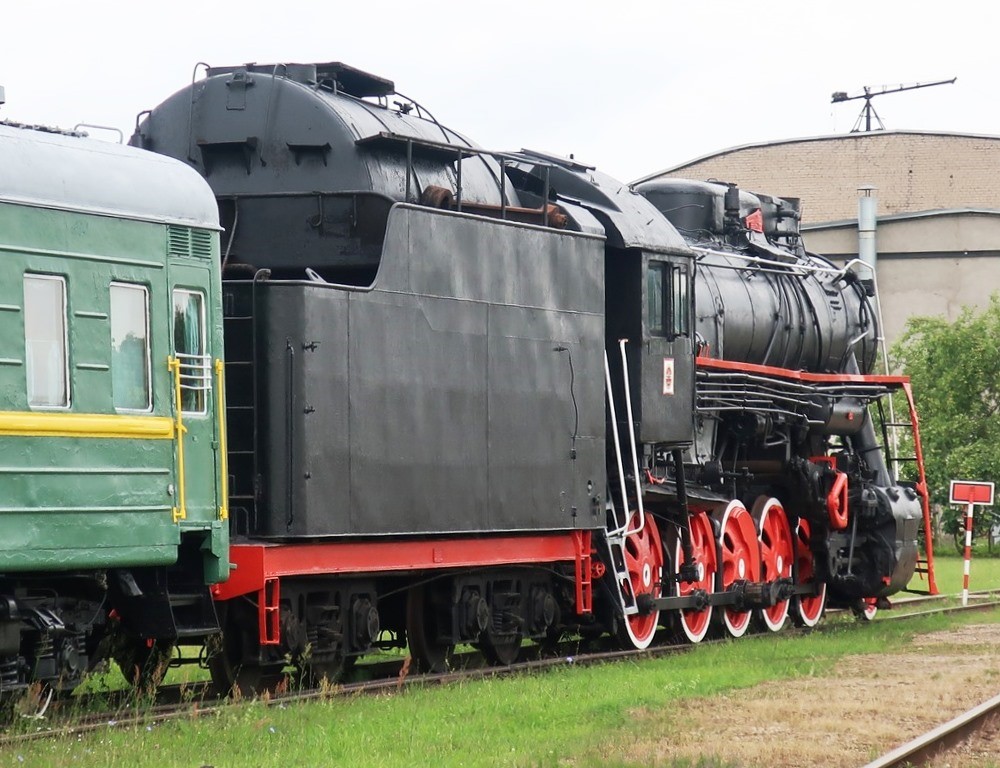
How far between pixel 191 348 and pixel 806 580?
950 cm

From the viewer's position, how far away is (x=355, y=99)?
11727 millimetres

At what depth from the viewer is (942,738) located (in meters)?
8.86

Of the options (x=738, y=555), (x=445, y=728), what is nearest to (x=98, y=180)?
(x=445, y=728)

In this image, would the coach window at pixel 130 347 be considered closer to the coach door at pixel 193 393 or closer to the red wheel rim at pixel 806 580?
the coach door at pixel 193 393

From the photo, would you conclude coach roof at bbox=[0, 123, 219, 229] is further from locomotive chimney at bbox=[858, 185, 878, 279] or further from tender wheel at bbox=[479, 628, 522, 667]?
locomotive chimney at bbox=[858, 185, 878, 279]

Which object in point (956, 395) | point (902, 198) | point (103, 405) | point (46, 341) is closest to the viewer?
point (46, 341)

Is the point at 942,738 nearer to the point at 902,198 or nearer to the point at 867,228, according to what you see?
the point at 867,228

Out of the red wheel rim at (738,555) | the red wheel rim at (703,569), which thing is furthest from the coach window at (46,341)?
the red wheel rim at (738,555)

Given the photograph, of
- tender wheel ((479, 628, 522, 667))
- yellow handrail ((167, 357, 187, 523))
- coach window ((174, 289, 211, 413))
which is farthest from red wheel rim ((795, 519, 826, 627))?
yellow handrail ((167, 357, 187, 523))

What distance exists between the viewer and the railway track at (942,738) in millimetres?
8156

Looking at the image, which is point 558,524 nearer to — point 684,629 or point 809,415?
point 684,629

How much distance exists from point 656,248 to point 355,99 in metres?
3.23

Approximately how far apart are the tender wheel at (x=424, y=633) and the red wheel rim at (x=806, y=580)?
237 inches

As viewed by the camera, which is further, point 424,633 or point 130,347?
point 424,633
